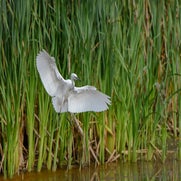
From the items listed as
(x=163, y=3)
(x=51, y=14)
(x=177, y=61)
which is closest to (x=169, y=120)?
(x=177, y=61)

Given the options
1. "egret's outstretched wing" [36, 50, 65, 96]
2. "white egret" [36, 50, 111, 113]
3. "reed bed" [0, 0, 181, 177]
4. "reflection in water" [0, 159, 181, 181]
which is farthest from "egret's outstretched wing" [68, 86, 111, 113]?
"reflection in water" [0, 159, 181, 181]

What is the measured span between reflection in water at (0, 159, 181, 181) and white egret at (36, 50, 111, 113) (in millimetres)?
670

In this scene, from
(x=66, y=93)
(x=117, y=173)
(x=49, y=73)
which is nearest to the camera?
(x=49, y=73)

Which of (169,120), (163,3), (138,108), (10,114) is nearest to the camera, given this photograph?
(10,114)

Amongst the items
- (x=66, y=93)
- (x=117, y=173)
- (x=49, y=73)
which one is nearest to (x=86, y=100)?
(x=66, y=93)

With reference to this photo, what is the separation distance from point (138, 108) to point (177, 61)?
76cm

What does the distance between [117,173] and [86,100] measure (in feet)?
2.68

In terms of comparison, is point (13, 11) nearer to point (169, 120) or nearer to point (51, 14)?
point (51, 14)

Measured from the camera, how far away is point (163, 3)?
7270mm

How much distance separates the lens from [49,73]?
6020 millimetres

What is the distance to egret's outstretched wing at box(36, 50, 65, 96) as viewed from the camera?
5902 mm

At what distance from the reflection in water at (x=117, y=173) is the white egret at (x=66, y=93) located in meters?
0.67

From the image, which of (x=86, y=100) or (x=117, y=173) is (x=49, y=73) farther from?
(x=117, y=173)

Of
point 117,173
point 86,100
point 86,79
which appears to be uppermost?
point 86,79
